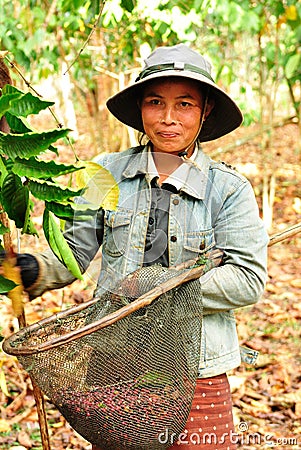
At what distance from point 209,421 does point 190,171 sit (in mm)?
648

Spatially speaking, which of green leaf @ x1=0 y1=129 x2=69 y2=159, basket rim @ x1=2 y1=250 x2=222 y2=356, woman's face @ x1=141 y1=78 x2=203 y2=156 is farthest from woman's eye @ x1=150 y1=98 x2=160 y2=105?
green leaf @ x1=0 y1=129 x2=69 y2=159

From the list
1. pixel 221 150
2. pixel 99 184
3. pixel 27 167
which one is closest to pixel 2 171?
pixel 27 167

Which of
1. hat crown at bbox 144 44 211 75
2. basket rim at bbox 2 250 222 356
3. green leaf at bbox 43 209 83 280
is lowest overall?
basket rim at bbox 2 250 222 356

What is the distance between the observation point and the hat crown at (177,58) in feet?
5.66

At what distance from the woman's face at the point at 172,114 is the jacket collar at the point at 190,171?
0.06 meters

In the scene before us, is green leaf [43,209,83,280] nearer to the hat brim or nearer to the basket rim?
the basket rim

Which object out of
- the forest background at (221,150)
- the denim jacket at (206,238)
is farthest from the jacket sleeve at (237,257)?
the forest background at (221,150)

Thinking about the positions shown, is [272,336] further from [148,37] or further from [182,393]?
[182,393]

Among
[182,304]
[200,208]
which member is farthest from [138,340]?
[200,208]

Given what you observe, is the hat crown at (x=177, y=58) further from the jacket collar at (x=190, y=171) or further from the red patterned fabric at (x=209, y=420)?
the red patterned fabric at (x=209, y=420)

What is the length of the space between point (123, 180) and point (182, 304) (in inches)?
19.1

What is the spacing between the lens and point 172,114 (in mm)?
1723

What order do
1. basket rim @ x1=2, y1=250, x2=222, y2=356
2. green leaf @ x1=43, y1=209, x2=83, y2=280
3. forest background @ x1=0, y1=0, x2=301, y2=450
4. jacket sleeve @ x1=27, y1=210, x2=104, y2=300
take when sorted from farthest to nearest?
forest background @ x1=0, y1=0, x2=301, y2=450 → jacket sleeve @ x1=27, y1=210, x2=104, y2=300 → basket rim @ x1=2, y1=250, x2=222, y2=356 → green leaf @ x1=43, y1=209, x2=83, y2=280

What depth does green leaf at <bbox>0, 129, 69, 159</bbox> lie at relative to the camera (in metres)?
0.98
